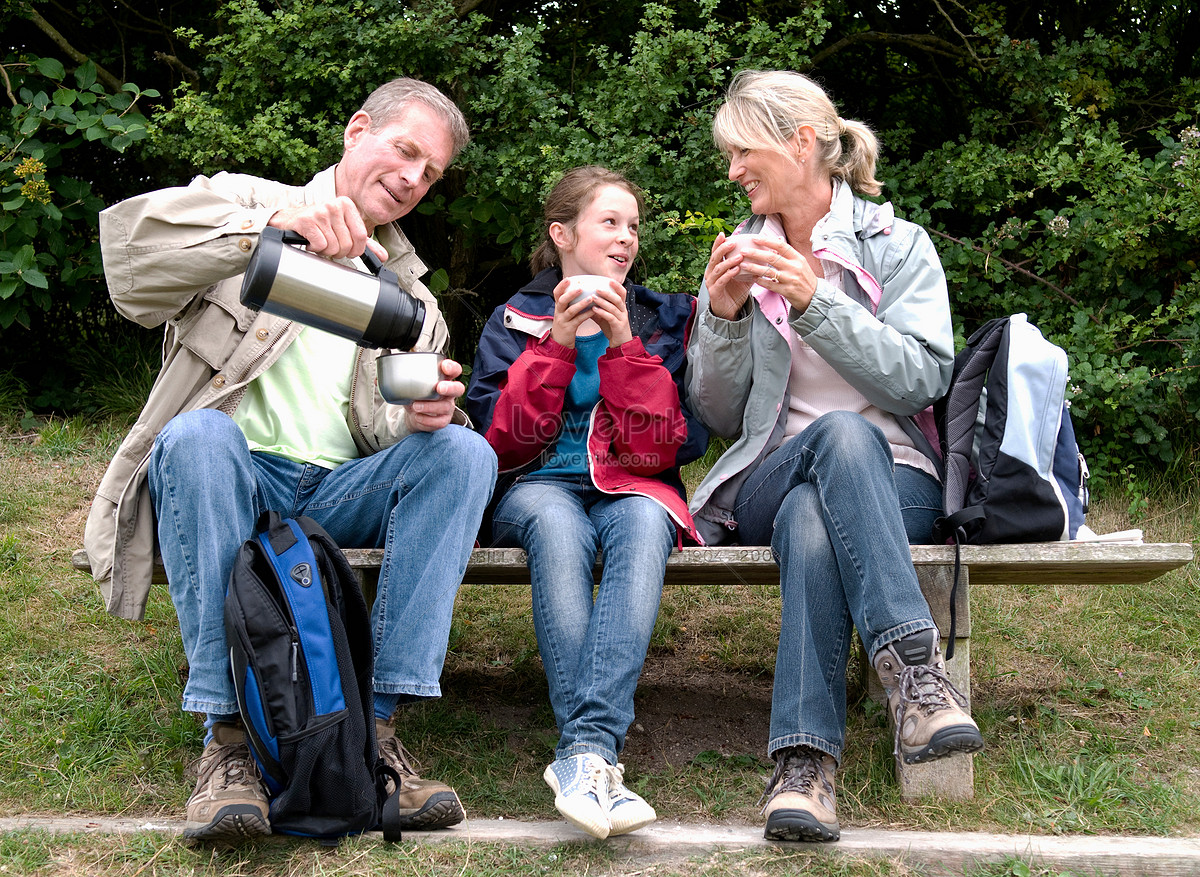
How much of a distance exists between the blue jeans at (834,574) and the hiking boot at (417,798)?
68 cm

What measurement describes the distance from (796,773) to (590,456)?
0.89 meters

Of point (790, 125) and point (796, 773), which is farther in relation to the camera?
point (790, 125)

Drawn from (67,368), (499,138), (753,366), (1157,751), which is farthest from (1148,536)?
(67,368)

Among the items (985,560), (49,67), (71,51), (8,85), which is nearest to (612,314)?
(985,560)

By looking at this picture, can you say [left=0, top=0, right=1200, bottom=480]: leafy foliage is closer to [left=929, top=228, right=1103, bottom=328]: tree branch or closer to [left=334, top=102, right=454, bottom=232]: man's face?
[left=929, top=228, right=1103, bottom=328]: tree branch

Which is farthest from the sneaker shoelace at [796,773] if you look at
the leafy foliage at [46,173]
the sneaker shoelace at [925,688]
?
the leafy foliage at [46,173]

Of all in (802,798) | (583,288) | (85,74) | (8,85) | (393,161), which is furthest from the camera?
(85,74)

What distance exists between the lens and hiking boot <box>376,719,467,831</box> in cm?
227

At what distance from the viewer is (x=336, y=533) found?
104 inches

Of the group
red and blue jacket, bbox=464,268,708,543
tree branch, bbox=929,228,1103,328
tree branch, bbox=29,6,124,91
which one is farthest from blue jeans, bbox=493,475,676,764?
tree branch, bbox=29,6,124,91

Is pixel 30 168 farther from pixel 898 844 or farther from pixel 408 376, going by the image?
pixel 898 844

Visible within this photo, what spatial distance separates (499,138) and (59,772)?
9.38 feet

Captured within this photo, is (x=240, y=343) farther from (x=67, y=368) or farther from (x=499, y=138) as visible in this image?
(x=67, y=368)

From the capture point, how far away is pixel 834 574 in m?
2.42
